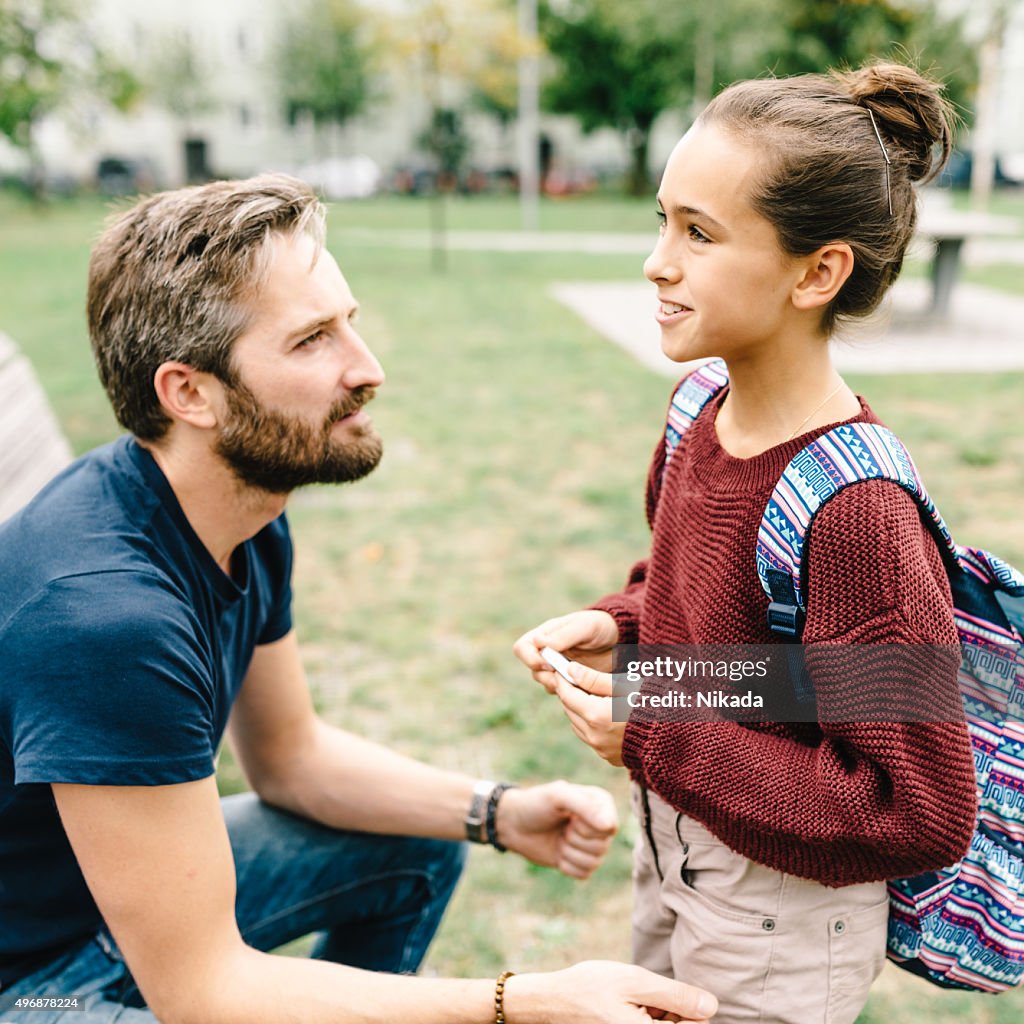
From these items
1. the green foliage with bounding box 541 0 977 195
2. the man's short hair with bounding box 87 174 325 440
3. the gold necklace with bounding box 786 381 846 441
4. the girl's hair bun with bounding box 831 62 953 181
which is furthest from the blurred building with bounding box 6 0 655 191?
the gold necklace with bounding box 786 381 846 441

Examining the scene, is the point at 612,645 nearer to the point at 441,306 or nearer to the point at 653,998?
the point at 653,998

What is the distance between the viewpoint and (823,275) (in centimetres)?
161

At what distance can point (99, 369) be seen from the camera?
220 cm

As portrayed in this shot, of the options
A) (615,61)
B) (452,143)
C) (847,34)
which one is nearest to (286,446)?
(847,34)

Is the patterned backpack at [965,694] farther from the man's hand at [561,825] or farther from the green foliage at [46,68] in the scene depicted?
the green foliage at [46,68]

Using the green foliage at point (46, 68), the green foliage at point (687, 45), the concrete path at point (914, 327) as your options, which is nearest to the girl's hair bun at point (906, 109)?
the concrete path at point (914, 327)

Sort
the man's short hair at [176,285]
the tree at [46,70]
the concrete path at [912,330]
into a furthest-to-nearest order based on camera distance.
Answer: the tree at [46,70] → the concrete path at [912,330] → the man's short hair at [176,285]

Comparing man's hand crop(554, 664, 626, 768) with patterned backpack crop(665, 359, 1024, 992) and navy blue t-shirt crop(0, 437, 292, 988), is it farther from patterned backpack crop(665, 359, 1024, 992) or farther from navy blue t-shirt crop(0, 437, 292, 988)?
navy blue t-shirt crop(0, 437, 292, 988)

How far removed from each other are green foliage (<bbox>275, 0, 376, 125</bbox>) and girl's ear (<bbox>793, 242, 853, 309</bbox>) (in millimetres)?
43550

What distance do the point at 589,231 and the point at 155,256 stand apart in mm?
21895

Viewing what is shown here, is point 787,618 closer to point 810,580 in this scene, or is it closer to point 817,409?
point 810,580

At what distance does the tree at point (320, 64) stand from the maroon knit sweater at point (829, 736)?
43.7 meters

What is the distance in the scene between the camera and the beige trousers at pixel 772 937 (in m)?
1.69

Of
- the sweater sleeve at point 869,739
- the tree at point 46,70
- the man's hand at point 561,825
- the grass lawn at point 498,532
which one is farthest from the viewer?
the tree at point 46,70
